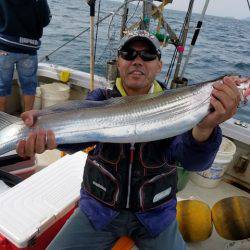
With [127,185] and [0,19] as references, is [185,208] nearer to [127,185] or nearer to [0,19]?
[127,185]

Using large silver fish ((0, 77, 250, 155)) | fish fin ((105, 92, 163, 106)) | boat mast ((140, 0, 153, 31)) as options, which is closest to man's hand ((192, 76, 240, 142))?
large silver fish ((0, 77, 250, 155))

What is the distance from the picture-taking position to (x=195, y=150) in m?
2.21

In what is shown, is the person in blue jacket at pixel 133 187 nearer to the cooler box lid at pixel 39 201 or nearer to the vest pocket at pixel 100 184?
the vest pocket at pixel 100 184

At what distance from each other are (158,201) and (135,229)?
0.29 m

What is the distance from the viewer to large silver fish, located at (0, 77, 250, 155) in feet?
6.52

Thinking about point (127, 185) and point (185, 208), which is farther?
point (185, 208)

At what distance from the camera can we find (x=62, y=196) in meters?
2.84

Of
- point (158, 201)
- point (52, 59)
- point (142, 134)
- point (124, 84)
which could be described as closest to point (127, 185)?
point (158, 201)

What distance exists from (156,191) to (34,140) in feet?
3.40

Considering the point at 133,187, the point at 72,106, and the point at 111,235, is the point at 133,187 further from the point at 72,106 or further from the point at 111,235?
the point at 72,106

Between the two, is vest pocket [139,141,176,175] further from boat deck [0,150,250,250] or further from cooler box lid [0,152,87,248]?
cooler box lid [0,152,87,248]

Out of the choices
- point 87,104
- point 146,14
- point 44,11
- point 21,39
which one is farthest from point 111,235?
point 44,11

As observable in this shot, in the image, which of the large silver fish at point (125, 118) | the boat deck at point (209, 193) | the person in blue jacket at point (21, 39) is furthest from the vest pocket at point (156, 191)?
the person in blue jacket at point (21, 39)

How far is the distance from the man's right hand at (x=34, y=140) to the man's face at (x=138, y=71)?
0.80m
